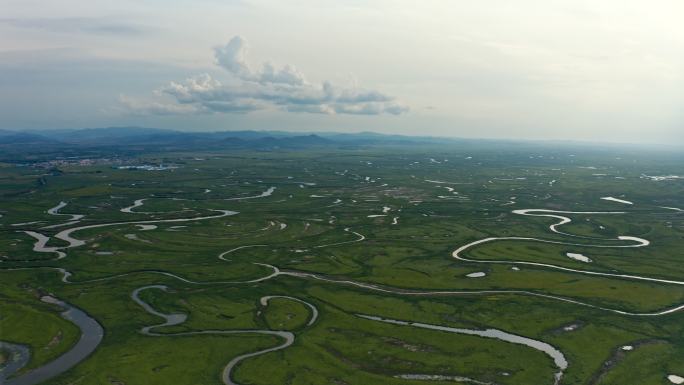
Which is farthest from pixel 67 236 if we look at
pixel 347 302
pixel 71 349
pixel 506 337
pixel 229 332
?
pixel 506 337

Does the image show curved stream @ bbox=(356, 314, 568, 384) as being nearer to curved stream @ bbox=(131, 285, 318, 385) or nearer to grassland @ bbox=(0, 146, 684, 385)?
grassland @ bbox=(0, 146, 684, 385)

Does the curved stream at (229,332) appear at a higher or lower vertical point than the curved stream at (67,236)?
higher

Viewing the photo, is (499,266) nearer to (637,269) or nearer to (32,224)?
(637,269)

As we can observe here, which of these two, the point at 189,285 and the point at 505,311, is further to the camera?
the point at 189,285

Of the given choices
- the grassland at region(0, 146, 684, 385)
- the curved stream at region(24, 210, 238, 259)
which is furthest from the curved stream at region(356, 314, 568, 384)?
the curved stream at region(24, 210, 238, 259)

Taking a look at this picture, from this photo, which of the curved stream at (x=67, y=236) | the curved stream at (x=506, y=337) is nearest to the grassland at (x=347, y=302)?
the curved stream at (x=506, y=337)

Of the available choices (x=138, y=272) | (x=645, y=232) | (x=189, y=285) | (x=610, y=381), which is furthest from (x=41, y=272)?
(x=645, y=232)

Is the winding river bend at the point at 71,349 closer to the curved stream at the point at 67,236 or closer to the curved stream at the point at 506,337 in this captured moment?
the curved stream at the point at 506,337

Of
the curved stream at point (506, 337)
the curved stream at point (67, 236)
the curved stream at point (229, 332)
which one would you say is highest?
the curved stream at point (506, 337)
